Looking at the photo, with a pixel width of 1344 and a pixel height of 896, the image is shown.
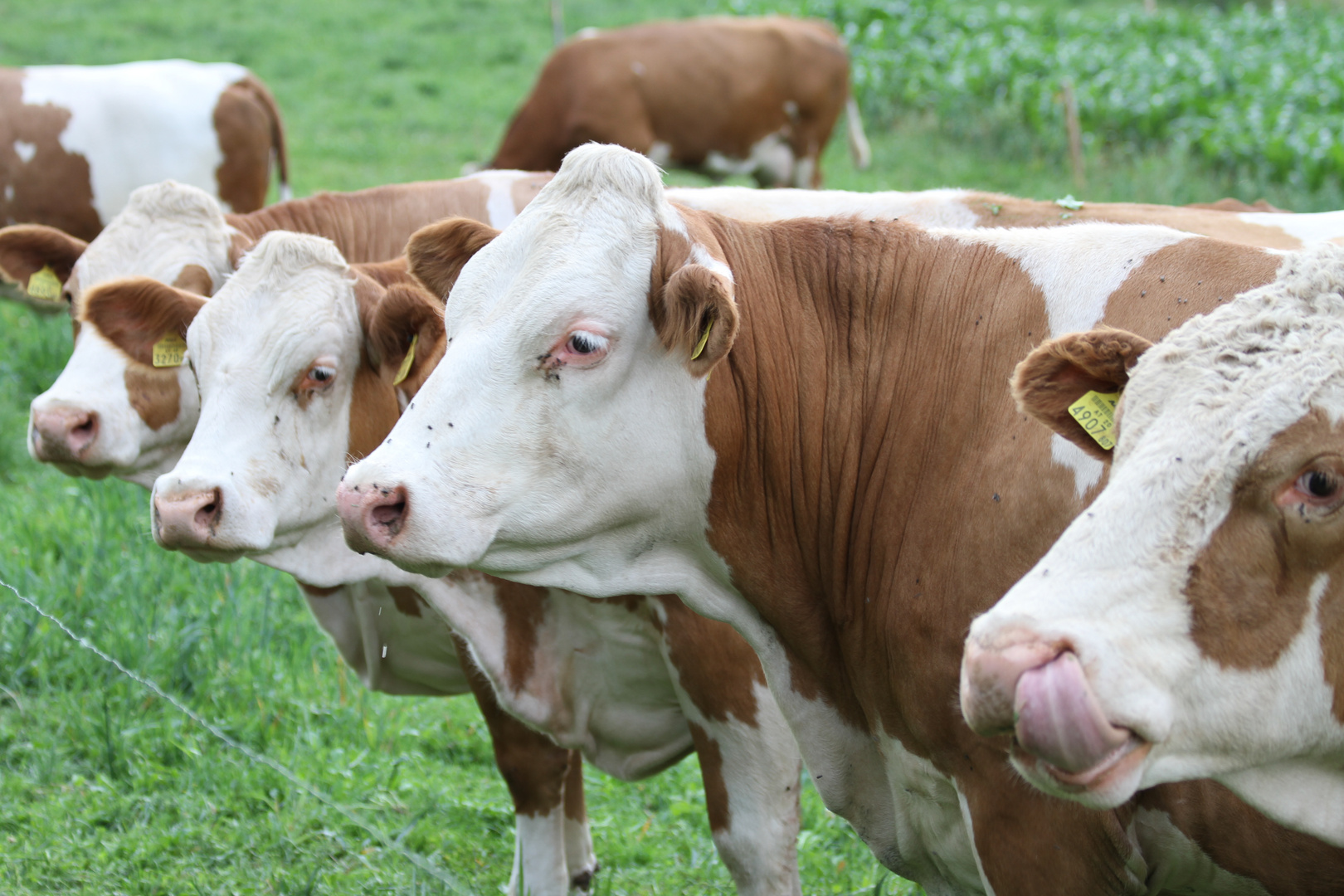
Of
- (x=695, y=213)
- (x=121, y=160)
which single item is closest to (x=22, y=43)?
(x=121, y=160)

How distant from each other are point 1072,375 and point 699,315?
0.71 meters

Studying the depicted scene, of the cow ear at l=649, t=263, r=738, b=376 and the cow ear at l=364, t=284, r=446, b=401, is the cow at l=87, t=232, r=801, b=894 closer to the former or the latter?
the cow ear at l=364, t=284, r=446, b=401

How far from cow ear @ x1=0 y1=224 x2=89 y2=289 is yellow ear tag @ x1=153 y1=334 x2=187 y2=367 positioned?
43.2 inches

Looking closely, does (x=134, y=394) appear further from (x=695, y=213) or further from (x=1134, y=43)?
(x=1134, y=43)

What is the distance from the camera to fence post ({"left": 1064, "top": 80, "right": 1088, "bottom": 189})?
13886 mm

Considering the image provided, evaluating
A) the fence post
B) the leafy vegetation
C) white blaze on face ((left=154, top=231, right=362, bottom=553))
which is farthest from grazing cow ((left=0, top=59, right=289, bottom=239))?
the leafy vegetation

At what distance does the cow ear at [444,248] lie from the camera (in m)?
3.12

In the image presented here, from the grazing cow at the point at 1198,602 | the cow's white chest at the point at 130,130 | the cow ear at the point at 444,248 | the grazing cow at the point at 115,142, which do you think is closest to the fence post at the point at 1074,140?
the grazing cow at the point at 115,142

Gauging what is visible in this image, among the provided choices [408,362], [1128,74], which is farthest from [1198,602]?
[1128,74]

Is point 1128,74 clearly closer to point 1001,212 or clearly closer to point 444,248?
point 1001,212

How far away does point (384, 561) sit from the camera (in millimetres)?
3592

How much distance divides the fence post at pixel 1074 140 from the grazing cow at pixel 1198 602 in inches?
492

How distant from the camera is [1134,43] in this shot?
19062 millimetres

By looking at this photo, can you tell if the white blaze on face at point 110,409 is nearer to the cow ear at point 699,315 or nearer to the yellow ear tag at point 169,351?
the yellow ear tag at point 169,351
